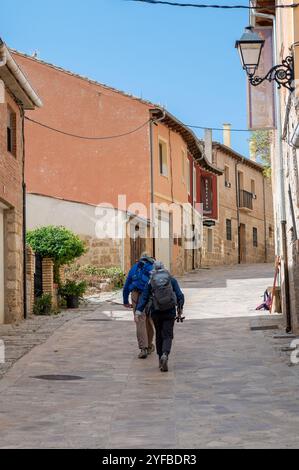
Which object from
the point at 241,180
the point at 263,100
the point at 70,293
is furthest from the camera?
the point at 241,180

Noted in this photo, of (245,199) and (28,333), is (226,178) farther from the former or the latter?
(28,333)

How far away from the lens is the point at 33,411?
311 inches

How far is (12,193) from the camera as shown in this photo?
1625 cm

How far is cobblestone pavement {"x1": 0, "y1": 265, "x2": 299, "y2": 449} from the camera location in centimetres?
668

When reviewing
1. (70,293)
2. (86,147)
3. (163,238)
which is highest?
(86,147)

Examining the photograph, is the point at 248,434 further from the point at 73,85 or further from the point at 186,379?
the point at 73,85

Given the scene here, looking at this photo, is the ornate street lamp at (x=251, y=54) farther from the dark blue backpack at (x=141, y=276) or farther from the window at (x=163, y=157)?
the window at (x=163, y=157)

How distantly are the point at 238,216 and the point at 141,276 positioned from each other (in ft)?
108

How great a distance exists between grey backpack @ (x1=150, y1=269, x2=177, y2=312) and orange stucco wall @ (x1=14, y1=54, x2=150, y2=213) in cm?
1802

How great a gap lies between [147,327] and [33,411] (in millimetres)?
4247

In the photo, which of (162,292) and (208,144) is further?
(208,144)

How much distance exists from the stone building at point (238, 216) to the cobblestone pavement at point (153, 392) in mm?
24698

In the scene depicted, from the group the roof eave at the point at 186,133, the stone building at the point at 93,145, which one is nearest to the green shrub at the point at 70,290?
the stone building at the point at 93,145

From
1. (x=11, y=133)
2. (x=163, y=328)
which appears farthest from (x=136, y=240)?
Answer: (x=163, y=328)
